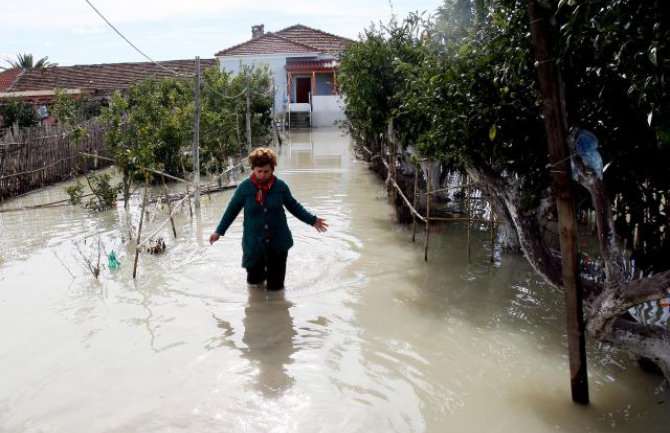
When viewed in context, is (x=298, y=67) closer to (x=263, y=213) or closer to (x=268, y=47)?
(x=268, y=47)

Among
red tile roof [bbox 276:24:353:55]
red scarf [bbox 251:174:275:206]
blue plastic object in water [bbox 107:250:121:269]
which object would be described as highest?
red tile roof [bbox 276:24:353:55]

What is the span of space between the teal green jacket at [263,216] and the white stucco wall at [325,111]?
2427 centimetres

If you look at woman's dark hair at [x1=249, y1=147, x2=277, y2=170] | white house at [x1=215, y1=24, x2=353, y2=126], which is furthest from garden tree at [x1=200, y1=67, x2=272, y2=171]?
white house at [x1=215, y1=24, x2=353, y2=126]

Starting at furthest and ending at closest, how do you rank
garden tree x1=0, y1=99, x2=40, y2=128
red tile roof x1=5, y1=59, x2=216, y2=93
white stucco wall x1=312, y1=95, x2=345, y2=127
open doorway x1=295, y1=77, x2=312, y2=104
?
open doorway x1=295, y1=77, x2=312, y2=104
red tile roof x1=5, y1=59, x2=216, y2=93
white stucco wall x1=312, y1=95, x2=345, y2=127
garden tree x1=0, y1=99, x2=40, y2=128

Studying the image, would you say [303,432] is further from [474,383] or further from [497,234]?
[497,234]

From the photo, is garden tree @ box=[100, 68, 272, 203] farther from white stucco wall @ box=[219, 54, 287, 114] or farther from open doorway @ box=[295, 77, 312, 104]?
open doorway @ box=[295, 77, 312, 104]

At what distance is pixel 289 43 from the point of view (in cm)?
3112

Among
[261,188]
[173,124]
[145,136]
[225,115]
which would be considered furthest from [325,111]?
[261,188]

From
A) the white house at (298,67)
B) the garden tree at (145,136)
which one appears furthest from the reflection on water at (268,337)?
the white house at (298,67)

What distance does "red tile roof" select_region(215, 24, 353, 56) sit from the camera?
30875 millimetres

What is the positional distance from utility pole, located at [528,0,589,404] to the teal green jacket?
2.73 m

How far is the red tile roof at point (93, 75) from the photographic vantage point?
1185 inches

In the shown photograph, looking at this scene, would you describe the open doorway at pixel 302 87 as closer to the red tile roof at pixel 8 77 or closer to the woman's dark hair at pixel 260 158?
the red tile roof at pixel 8 77

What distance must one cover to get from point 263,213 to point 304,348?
1364mm
